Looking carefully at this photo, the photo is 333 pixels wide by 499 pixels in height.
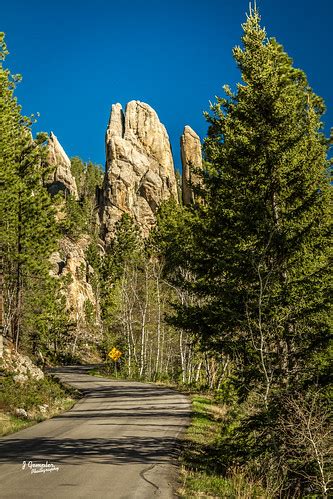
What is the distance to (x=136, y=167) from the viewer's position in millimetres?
93750

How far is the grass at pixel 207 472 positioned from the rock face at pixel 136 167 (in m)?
73.9

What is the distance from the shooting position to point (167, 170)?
10088cm

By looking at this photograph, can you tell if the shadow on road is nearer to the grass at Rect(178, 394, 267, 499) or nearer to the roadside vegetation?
the grass at Rect(178, 394, 267, 499)

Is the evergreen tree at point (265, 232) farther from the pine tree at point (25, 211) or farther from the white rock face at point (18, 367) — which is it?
the pine tree at point (25, 211)

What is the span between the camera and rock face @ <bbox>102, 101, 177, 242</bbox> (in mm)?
90250

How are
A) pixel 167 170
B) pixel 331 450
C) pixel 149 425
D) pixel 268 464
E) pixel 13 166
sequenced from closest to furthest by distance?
pixel 331 450 → pixel 268 464 → pixel 149 425 → pixel 13 166 → pixel 167 170

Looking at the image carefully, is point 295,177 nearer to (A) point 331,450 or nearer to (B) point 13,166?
(A) point 331,450

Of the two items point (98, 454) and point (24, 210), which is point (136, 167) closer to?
point (24, 210)

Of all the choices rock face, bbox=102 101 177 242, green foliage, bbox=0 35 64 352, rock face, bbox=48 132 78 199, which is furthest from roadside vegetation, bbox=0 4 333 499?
rock face, bbox=48 132 78 199

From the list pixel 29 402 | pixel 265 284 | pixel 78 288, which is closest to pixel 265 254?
pixel 265 284

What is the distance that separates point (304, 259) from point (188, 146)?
9390 centimetres

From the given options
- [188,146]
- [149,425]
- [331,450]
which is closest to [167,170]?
[188,146]

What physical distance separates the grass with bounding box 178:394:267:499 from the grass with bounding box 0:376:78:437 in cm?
609

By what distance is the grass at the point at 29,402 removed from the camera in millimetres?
17331
